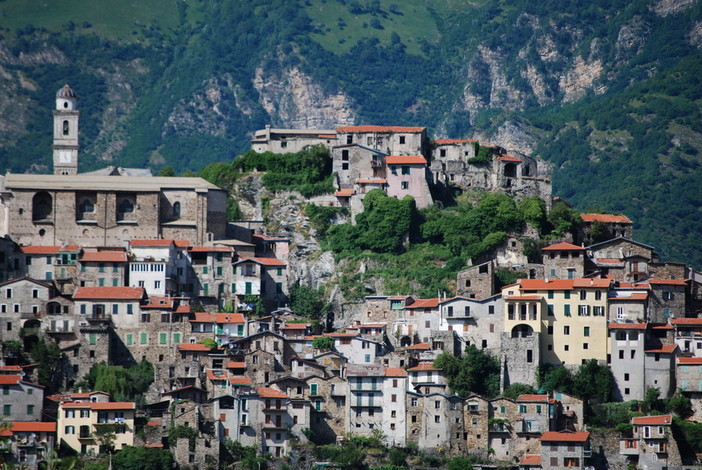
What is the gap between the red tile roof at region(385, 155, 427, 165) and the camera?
116 metres

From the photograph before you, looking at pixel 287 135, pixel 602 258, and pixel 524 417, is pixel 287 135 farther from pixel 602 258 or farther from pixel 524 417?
pixel 524 417

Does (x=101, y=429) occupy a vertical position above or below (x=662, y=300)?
below

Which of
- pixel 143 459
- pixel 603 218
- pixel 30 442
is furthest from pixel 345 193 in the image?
pixel 30 442

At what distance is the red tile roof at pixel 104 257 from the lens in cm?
10475

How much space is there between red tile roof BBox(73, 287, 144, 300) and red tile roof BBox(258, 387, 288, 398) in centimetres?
1056

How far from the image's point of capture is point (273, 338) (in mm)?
100875

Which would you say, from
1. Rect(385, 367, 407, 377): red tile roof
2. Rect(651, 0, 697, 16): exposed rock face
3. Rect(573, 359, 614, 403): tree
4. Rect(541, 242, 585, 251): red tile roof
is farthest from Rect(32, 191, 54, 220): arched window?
Rect(651, 0, 697, 16): exposed rock face

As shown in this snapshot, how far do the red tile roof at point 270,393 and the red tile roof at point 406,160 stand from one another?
25313mm

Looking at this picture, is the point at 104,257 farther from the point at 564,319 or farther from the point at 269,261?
the point at 564,319

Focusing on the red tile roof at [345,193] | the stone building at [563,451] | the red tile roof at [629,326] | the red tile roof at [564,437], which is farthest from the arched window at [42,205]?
the red tile roof at [629,326]

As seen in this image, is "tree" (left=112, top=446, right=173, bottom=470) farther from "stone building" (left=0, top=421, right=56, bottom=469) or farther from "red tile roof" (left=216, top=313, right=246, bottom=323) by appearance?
"red tile roof" (left=216, top=313, right=246, bottom=323)

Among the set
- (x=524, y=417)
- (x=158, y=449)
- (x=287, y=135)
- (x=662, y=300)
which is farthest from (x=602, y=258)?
(x=158, y=449)

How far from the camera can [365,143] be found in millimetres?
121000

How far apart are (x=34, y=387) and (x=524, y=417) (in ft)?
90.3
